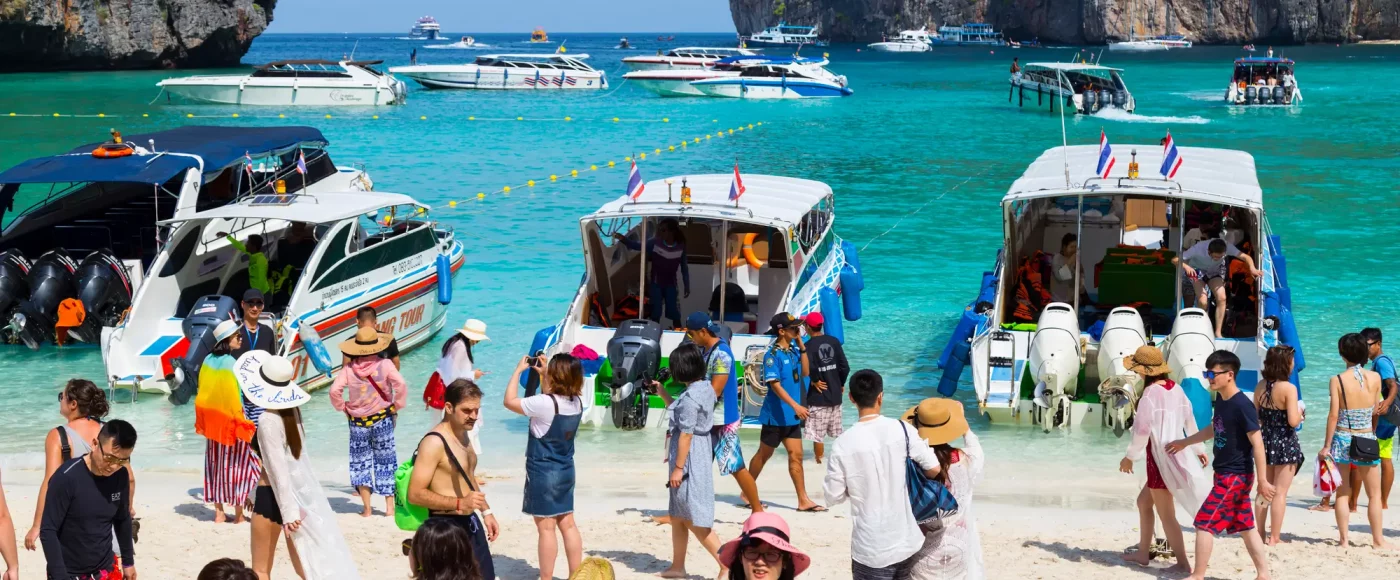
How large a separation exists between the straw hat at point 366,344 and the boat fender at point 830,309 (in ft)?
16.8

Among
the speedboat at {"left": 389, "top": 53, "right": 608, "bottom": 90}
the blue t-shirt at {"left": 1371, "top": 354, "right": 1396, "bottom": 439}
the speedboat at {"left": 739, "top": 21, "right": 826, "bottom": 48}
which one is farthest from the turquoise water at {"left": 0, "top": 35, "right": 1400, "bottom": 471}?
the speedboat at {"left": 739, "top": 21, "right": 826, "bottom": 48}

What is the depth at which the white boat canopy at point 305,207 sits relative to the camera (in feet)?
45.0

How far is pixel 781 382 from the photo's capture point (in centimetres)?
966

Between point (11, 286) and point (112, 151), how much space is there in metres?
1.76

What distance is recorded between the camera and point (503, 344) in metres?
16.5

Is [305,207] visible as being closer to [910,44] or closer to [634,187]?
[634,187]

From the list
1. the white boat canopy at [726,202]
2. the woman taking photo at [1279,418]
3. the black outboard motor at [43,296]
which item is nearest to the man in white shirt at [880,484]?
the woman taking photo at [1279,418]

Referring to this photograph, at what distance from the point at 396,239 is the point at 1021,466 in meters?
7.02

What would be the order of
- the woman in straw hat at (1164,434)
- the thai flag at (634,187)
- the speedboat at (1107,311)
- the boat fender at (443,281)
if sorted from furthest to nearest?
the boat fender at (443,281) < the thai flag at (634,187) < the speedboat at (1107,311) < the woman in straw hat at (1164,434)

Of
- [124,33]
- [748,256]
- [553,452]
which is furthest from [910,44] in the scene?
[553,452]

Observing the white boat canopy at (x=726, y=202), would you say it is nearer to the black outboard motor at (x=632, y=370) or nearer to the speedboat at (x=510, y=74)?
the black outboard motor at (x=632, y=370)

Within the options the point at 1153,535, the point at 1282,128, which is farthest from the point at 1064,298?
the point at 1282,128

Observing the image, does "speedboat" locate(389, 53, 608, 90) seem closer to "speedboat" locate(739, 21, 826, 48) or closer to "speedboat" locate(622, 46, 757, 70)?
"speedboat" locate(622, 46, 757, 70)

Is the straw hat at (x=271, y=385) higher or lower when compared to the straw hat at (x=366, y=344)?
higher
